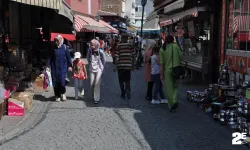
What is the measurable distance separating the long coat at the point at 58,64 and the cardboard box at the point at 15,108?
1654 mm

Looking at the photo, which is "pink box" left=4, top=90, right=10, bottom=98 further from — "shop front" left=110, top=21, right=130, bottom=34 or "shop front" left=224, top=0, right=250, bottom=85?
"shop front" left=110, top=21, right=130, bottom=34

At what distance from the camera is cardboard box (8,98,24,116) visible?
764cm

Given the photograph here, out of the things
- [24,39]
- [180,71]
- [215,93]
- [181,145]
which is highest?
[24,39]

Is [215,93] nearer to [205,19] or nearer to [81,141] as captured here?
[81,141]

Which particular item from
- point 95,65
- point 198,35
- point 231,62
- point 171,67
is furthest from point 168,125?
point 198,35

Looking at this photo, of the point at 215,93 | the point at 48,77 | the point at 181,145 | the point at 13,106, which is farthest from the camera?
the point at 48,77

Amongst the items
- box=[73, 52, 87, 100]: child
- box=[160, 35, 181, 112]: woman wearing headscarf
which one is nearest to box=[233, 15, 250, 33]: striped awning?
box=[160, 35, 181, 112]: woman wearing headscarf

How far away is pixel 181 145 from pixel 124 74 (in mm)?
4183

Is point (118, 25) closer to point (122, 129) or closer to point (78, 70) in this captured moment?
point (78, 70)

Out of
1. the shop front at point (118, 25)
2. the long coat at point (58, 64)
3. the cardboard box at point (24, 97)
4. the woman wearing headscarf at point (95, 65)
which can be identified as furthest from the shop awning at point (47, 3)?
the shop front at point (118, 25)

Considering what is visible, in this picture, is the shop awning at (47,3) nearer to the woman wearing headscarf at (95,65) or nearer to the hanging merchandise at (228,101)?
the woman wearing headscarf at (95,65)

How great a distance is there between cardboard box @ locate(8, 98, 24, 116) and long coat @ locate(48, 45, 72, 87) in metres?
1.65

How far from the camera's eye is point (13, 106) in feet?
25.2

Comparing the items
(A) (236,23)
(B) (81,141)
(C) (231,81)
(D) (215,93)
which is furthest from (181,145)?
(A) (236,23)
